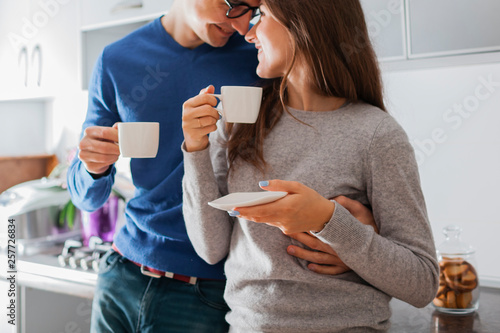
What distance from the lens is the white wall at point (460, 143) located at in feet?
5.49

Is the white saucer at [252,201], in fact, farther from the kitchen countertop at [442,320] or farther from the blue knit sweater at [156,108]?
the kitchen countertop at [442,320]

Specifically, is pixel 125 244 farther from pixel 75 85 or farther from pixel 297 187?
pixel 75 85

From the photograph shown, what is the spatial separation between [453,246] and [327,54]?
2.23 ft

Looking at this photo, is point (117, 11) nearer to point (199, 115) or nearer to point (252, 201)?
point (199, 115)

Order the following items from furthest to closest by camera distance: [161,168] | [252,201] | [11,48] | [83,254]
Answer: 1. [11,48]
2. [83,254]
3. [161,168]
4. [252,201]

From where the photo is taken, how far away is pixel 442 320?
125 cm

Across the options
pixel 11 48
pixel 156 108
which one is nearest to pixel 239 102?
pixel 156 108

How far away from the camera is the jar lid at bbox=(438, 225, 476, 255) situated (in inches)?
52.6

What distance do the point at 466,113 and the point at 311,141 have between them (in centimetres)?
96

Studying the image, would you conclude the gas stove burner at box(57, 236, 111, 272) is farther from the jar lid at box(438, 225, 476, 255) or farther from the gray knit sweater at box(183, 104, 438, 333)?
the jar lid at box(438, 225, 476, 255)

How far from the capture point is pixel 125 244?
1.23m

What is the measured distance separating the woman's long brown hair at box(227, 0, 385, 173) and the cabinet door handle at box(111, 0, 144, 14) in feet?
3.68

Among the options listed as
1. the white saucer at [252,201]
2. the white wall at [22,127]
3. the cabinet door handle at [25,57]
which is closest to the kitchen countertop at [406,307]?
the white saucer at [252,201]

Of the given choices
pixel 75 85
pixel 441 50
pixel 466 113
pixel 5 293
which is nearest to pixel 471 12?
pixel 441 50
